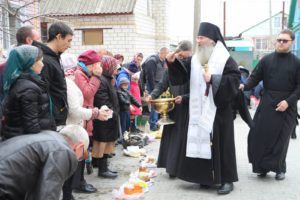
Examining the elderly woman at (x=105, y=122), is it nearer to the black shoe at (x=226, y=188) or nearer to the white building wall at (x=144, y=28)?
the black shoe at (x=226, y=188)

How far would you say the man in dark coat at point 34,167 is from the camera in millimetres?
2498

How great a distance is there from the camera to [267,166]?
570 cm

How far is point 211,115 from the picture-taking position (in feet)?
16.9

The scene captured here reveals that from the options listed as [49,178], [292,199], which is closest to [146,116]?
[292,199]

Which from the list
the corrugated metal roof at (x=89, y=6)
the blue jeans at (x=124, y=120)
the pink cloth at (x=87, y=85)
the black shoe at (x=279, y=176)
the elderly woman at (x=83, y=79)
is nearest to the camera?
the elderly woman at (x=83, y=79)

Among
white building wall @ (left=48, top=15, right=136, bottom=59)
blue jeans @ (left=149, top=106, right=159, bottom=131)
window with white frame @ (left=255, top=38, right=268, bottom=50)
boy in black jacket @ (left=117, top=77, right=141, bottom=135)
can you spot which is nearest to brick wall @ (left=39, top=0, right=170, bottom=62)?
white building wall @ (left=48, top=15, right=136, bottom=59)

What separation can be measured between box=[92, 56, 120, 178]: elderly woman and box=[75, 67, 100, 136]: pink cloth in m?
0.37

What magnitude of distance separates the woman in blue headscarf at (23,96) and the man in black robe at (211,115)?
223 cm

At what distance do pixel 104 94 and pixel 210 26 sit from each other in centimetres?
161

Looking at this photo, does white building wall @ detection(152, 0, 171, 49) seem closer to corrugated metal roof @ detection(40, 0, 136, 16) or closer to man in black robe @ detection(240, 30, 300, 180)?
corrugated metal roof @ detection(40, 0, 136, 16)

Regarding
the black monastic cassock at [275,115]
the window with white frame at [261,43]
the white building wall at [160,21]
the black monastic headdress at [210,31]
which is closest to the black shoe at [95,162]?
the black monastic cassock at [275,115]

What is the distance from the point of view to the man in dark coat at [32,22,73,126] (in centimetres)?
418

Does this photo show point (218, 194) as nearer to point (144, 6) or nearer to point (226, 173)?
point (226, 173)

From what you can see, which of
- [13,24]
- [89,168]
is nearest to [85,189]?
[89,168]
